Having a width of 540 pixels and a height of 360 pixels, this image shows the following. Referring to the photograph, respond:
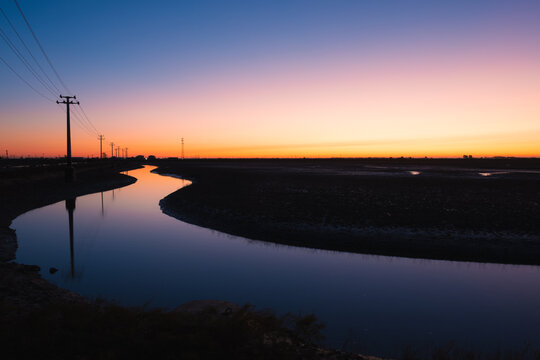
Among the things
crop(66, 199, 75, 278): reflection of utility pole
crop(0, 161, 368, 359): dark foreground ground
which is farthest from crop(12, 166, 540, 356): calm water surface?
crop(0, 161, 368, 359): dark foreground ground

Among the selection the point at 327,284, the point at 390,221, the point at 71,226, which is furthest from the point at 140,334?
the point at 71,226

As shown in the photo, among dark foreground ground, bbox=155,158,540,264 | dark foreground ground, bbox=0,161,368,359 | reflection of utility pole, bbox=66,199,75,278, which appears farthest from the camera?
dark foreground ground, bbox=155,158,540,264

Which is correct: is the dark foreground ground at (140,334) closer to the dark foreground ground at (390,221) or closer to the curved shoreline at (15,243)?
the curved shoreline at (15,243)

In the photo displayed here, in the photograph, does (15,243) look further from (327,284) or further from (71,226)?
(327,284)

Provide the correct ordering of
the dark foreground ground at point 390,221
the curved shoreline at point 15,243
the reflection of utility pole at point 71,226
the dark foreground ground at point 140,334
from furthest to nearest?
the dark foreground ground at point 390,221, the reflection of utility pole at point 71,226, the curved shoreline at point 15,243, the dark foreground ground at point 140,334

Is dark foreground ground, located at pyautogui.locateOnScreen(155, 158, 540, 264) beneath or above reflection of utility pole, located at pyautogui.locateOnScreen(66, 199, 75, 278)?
above

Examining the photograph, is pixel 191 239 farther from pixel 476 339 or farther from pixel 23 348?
pixel 476 339

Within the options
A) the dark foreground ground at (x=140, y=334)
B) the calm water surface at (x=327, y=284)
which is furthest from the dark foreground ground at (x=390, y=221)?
the dark foreground ground at (x=140, y=334)

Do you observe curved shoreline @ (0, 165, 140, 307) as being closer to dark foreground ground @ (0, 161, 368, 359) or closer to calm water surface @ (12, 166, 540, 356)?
dark foreground ground @ (0, 161, 368, 359)
